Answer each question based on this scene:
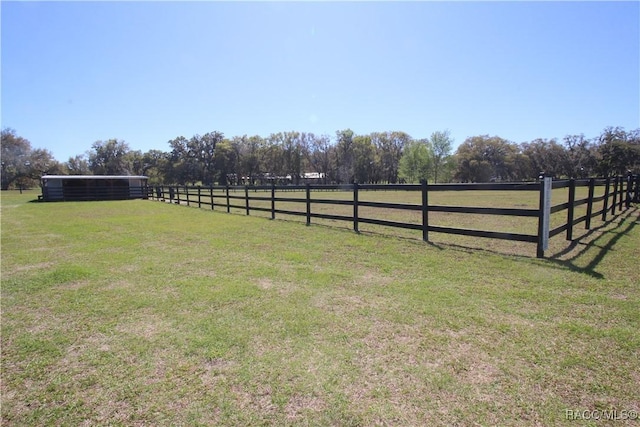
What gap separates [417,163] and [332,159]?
62.6ft

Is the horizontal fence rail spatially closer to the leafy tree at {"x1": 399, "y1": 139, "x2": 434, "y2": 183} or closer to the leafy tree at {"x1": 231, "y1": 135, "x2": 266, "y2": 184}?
the leafy tree at {"x1": 231, "y1": 135, "x2": 266, "y2": 184}

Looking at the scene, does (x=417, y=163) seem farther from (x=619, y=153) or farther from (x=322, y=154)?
(x=619, y=153)

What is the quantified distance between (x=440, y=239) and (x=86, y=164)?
3527 inches

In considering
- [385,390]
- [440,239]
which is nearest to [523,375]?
[385,390]

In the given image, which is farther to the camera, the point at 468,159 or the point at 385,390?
the point at 468,159

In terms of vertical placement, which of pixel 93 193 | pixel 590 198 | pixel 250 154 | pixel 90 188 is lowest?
pixel 93 193

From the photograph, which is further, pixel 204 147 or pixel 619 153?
pixel 204 147

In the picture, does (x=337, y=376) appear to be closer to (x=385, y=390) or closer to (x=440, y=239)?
(x=385, y=390)

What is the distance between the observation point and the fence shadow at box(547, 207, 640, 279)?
4.85 metres

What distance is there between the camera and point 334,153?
70.2m

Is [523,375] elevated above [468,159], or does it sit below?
below

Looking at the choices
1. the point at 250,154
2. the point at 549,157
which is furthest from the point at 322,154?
the point at 549,157

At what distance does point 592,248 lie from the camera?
233 inches

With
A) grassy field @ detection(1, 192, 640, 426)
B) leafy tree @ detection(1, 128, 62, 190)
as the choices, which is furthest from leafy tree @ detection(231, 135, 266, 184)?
grassy field @ detection(1, 192, 640, 426)
